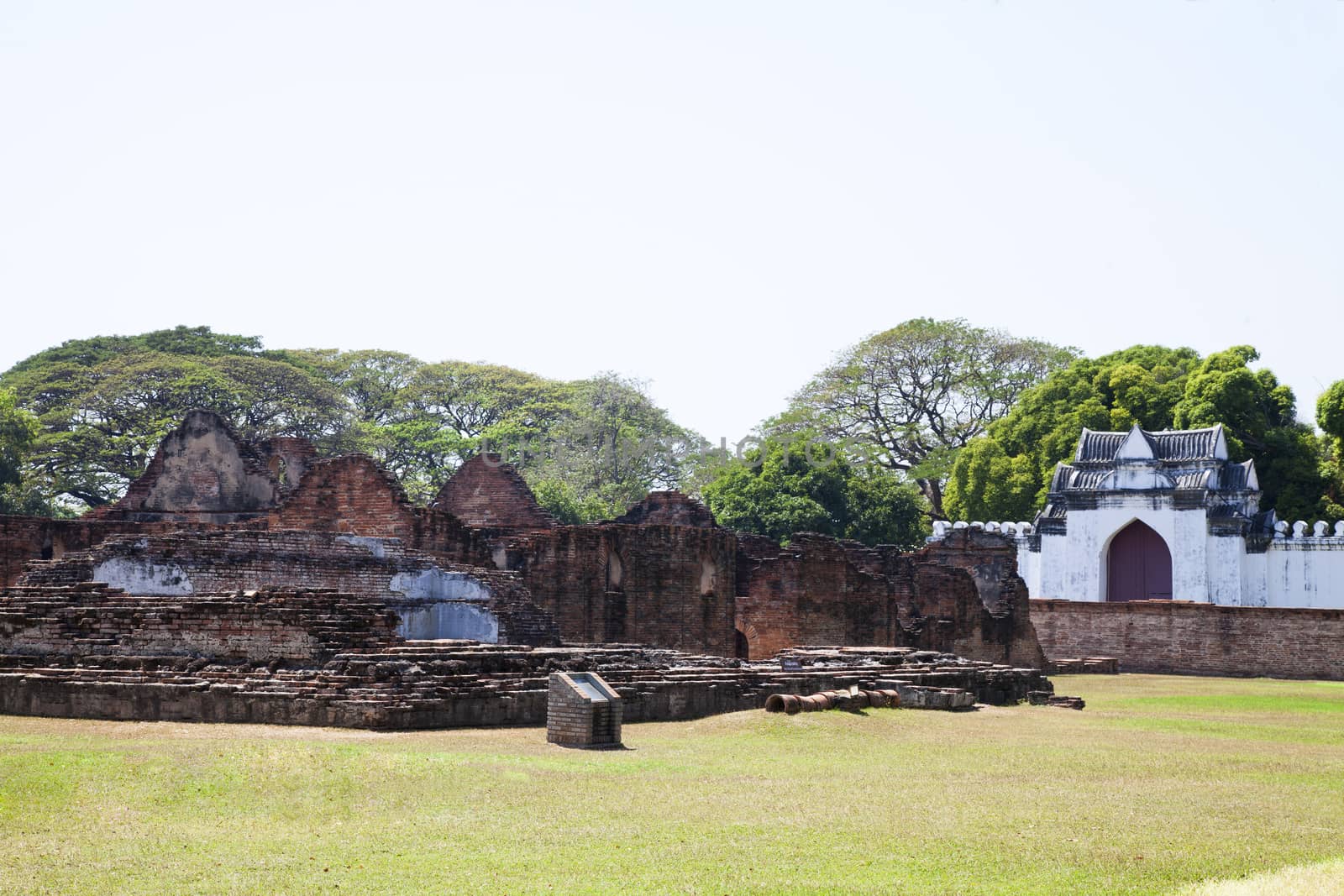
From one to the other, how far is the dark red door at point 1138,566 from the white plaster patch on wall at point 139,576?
91.6 ft

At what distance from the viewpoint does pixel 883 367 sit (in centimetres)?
5303

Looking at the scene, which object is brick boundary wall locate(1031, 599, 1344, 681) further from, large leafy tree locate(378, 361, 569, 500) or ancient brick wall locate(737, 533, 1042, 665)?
large leafy tree locate(378, 361, 569, 500)

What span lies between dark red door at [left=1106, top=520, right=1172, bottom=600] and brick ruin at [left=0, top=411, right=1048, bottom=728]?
8.01 metres

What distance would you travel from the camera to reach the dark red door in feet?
126

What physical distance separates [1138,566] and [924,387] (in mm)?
15130

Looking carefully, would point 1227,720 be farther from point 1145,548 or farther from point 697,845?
point 1145,548

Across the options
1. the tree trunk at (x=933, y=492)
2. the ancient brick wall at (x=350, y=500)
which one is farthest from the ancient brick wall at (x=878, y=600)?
the tree trunk at (x=933, y=492)

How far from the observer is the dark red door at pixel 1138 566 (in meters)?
38.5

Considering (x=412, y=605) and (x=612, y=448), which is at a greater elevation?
(x=612, y=448)

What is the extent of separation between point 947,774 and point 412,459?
40.0m

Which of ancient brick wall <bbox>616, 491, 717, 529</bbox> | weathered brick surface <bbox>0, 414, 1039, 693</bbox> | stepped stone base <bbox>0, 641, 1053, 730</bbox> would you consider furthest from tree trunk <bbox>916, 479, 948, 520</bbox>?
stepped stone base <bbox>0, 641, 1053, 730</bbox>

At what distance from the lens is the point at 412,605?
56.9 feet

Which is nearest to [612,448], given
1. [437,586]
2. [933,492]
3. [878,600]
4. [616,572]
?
[933,492]

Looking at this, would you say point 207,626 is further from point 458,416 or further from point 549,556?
point 458,416
